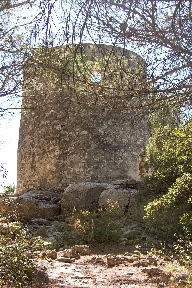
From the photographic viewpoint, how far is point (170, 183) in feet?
17.7

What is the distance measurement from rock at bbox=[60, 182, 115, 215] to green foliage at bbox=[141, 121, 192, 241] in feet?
3.45

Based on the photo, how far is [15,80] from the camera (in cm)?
413

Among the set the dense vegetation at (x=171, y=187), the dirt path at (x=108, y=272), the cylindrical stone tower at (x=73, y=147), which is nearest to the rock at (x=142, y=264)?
the dirt path at (x=108, y=272)

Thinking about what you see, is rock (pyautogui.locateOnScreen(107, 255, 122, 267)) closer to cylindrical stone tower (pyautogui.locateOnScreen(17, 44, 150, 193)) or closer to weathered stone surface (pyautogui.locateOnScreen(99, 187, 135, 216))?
weathered stone surface (pyautogui.locateOnScreen(99, 187, 135, 216))

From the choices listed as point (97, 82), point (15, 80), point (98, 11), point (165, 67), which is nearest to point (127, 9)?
point (98, 11)

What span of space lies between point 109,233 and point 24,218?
5.71 ft

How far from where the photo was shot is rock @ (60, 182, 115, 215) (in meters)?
6.39

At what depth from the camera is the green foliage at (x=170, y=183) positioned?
4449 mm

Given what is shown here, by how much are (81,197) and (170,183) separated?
Answer: 188cm

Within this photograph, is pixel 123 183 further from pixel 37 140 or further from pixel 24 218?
pixel 37 140

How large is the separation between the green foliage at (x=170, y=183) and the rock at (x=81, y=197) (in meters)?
1.05

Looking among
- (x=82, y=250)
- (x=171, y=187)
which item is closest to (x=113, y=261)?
(x=82, y=250)

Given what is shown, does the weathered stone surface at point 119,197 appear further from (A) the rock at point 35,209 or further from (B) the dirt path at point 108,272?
(B) the dirt path at point 108,272

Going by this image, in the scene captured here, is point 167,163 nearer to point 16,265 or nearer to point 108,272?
point 108,272
